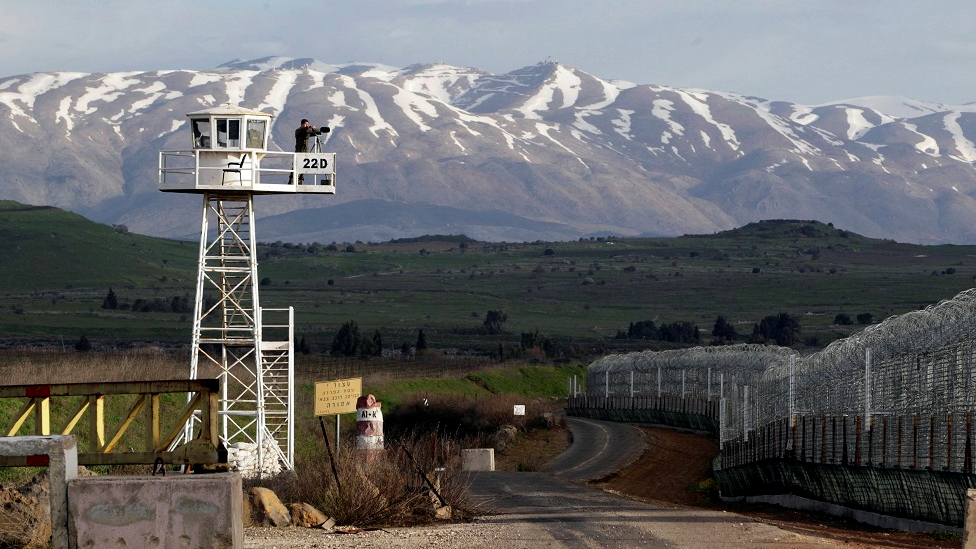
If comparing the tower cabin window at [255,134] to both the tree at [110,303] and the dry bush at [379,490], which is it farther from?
the tree at [110,303]

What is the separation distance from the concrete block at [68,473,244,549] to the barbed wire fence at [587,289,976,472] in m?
10.1

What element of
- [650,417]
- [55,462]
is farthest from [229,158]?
[650,417]

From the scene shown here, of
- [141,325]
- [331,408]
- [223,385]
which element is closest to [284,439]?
[223,385]

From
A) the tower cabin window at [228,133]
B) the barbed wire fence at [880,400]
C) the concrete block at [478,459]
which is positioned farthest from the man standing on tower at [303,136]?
the barbed wire fence at [880,400]

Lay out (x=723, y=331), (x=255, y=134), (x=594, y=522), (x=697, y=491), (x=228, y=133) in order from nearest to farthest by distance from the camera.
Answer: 1. (x=594, y=522)
2. (x=697, y=491)
3. (x=228, y=133)
4. (x=255, y=134)
5. (x=723, y=331)

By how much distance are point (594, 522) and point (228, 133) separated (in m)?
20.3

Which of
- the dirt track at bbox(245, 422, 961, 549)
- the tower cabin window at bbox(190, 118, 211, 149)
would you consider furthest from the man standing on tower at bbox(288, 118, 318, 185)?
the dirt track at bbox(245, 422, 961, 549)

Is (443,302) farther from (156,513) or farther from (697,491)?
(156,513)

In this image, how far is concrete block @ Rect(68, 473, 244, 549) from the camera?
1446 centimetres

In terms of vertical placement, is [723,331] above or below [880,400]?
above

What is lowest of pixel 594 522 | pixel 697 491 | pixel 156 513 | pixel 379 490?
pixel 697 491

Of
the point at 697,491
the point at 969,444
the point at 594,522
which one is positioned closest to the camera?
the point at 969,444

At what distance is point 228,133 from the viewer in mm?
38281

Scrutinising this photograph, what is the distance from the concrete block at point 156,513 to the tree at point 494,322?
408 feet
